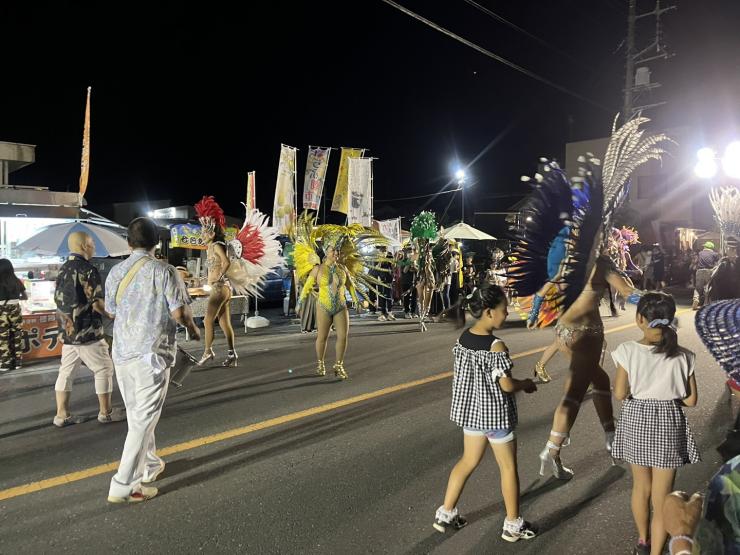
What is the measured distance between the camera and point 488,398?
2822 mm

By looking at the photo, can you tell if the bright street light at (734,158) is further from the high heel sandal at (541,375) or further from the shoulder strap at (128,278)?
the shoulder strap at (128,278)

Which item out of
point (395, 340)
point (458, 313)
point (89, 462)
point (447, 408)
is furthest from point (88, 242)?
point (395, 340)

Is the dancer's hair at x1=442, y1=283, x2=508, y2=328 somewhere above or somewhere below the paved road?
above

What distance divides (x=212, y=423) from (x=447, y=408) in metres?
2.45

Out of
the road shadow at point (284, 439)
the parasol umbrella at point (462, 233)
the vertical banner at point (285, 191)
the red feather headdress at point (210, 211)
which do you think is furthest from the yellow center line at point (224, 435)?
the parasol umbrella at point (462, 233)

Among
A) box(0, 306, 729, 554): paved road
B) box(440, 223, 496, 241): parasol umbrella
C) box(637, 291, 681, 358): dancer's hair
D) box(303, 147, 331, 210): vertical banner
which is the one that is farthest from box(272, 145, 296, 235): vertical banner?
box(637, 291, 681, 358): dancer's hair

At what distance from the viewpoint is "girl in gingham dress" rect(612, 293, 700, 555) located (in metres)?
2.73

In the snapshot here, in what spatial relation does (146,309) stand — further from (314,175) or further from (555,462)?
(314,175)

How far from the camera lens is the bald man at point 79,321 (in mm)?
4867

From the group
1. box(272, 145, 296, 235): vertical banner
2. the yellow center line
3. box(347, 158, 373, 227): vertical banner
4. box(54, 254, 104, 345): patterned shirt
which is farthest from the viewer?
box(347, 158, 373, 227): vertical banner

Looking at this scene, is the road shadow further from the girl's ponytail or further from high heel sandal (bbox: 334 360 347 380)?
the girl's ponytail

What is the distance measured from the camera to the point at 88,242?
5.04m

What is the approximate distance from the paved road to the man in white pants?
284 millimetres

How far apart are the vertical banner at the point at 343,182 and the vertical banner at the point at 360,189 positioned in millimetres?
228
